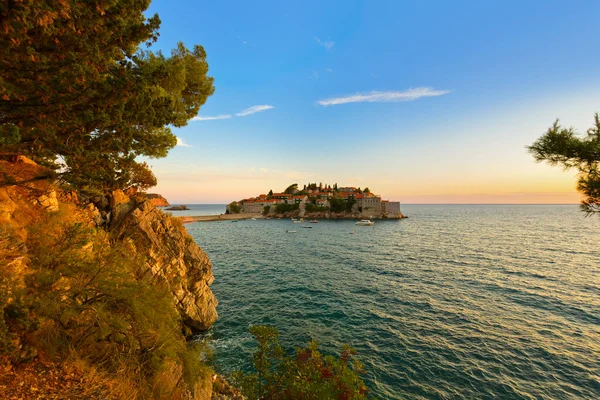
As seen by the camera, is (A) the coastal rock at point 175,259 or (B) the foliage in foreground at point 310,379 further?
(A) the coastal rock at point 175,259

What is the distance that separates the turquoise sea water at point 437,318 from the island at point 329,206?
3330 inches

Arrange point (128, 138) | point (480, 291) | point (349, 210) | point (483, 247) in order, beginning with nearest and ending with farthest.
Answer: point (128, 138), point (480, 291), point (483, 247), point (349, 210)

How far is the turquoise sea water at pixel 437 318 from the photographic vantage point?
11.6 metres

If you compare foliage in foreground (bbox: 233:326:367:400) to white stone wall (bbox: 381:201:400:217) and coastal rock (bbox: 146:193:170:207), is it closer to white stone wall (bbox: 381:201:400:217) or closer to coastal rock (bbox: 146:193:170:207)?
coastal rock (bbox: 146:193:170:207)

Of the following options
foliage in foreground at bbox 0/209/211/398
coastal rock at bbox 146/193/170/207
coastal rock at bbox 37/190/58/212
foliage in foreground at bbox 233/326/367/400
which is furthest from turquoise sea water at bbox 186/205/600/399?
coastal rock at bbox 37/190/58/212

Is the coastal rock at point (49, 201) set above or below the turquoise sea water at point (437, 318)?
above

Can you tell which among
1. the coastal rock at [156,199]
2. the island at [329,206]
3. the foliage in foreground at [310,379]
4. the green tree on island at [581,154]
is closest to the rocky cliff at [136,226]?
the coastal rock at [156,199]

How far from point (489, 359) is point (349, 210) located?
112048mm

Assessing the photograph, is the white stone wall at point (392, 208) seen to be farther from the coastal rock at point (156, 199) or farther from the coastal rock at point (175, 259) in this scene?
the coastal rock at point (156, 199)

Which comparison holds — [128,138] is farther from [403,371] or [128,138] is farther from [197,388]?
[403,371]

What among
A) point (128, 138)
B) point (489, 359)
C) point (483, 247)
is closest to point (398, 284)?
point (489, 359)

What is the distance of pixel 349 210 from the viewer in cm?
12375

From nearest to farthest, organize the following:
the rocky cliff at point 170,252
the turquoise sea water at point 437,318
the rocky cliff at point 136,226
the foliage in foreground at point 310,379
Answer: the foliage in foreground at point 310,379 → the rocky cliff at point 136,226 → the turquoise sea water at point 437,318 → the rocky cliff at point 170,252

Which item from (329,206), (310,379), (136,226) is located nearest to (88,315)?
(310,379)
